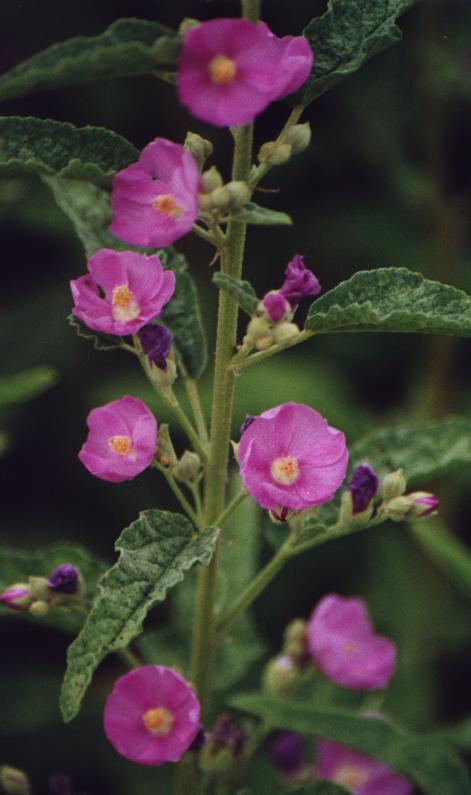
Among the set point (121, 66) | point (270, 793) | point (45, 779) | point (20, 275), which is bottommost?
point (45, 779)

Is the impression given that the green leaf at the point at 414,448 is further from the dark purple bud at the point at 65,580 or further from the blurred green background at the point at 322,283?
the blurred green background at the point at 322,283

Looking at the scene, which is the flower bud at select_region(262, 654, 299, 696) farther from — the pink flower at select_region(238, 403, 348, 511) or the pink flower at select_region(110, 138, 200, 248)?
the pink flower at select_region(110, 138, 200, 248)

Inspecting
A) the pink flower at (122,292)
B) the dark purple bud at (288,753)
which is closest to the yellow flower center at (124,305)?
the pink flower at (122,292)

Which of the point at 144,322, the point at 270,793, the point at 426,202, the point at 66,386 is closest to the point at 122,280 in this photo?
the point at 144,322

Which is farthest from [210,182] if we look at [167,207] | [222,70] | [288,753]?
[288,753]

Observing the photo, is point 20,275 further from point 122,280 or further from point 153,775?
point 122,280
